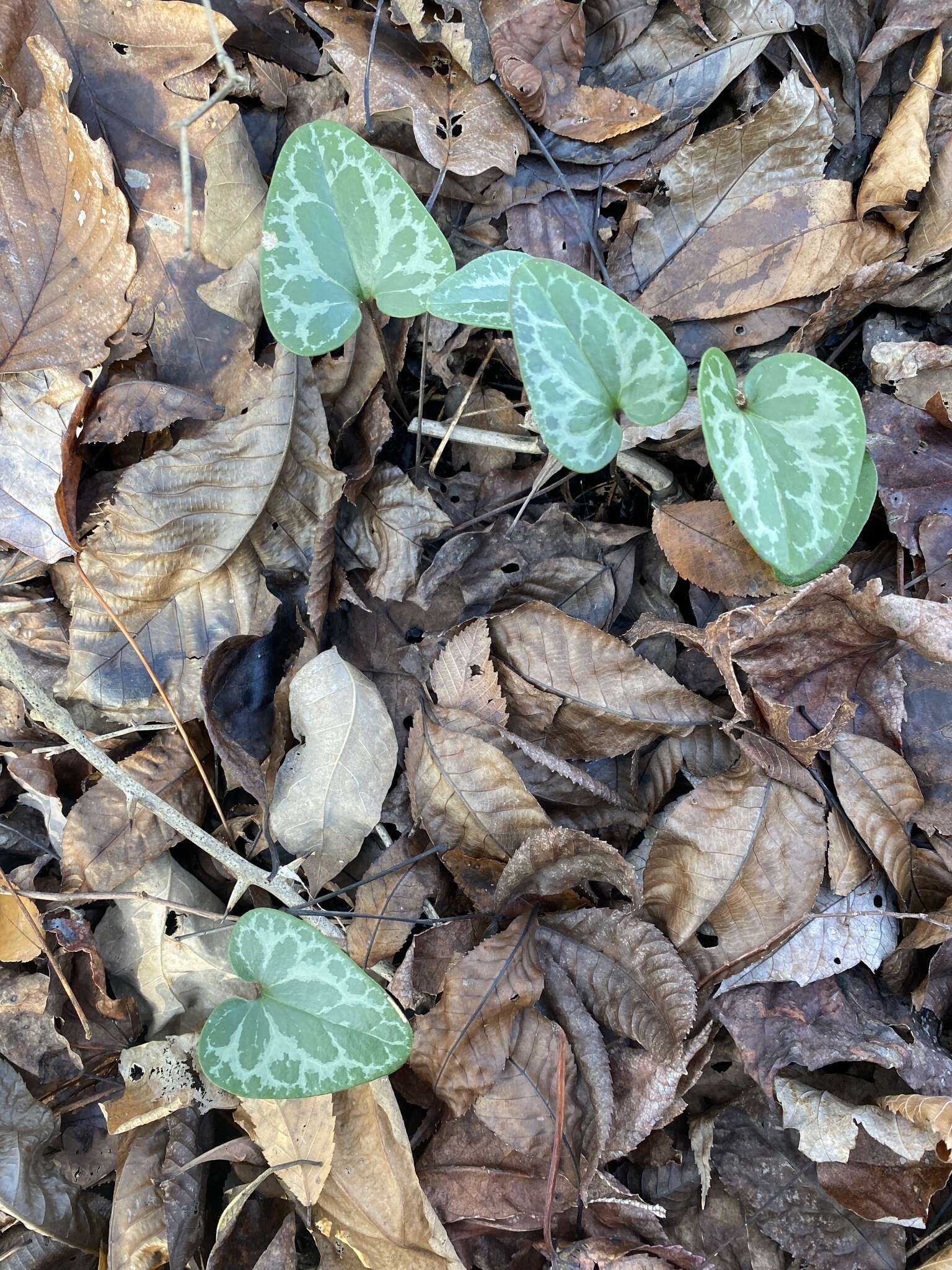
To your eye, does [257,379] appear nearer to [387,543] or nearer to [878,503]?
[387,543]

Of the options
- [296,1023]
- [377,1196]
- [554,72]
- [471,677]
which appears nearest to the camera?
[296,1023]

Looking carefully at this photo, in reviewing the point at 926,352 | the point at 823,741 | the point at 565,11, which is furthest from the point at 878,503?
the point at 565,11

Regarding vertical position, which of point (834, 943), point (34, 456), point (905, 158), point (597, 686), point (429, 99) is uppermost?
point (429, 99)

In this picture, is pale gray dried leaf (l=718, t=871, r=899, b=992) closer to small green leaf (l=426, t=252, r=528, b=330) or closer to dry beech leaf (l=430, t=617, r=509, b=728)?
dry beech leaf (l=430, t=617, r=509, b=728)

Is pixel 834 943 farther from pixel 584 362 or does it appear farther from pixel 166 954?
pixel 166 954

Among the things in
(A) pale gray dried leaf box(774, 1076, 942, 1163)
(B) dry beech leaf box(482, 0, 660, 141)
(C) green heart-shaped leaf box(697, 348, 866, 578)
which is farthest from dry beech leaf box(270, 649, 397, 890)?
(B) dry beech leaf box(482, 0, 660, 141)

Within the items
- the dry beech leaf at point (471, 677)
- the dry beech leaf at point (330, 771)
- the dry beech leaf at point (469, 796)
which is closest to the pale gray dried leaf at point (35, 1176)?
the dry beech leaf at point (330, 771)

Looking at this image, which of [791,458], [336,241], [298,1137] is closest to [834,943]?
[791,458]
